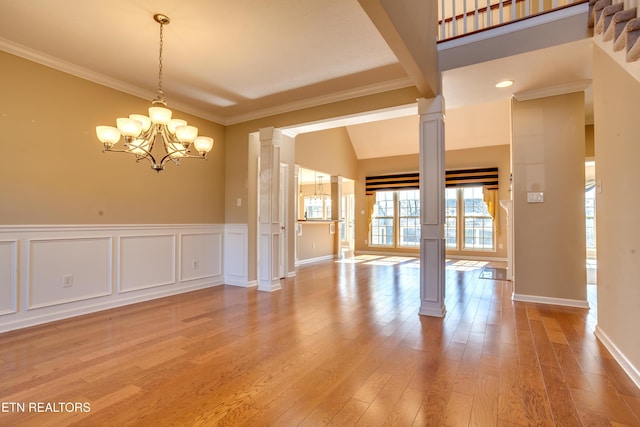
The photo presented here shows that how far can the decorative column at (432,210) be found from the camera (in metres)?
3.28

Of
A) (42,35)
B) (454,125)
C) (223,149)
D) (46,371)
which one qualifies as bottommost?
(46,371)

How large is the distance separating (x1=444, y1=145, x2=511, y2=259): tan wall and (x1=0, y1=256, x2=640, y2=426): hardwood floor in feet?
14.1

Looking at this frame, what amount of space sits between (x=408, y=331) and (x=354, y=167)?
664 centimetres

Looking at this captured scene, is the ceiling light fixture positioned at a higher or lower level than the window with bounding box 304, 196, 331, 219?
higher

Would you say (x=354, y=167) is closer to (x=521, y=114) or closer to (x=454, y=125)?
(x=454, y=125)

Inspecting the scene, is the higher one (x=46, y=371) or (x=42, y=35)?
(x=42, y=35)

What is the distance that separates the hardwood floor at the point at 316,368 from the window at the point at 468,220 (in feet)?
14.7

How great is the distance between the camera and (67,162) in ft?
10.8

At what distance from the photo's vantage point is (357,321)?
3100 millimetres

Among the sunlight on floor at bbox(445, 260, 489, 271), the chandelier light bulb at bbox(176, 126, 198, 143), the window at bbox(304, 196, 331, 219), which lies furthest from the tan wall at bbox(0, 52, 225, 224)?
the window at bbox(304, 196, 331, 219)

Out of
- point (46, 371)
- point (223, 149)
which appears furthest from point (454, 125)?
point (46, 371)

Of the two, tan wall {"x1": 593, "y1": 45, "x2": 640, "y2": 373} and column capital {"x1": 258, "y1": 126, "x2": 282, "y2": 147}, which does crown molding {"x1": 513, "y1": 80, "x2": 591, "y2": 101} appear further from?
column capital {"x1": 258, "y1": 126, "x2": 282, "y2": 147}

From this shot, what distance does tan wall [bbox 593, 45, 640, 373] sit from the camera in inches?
79.4

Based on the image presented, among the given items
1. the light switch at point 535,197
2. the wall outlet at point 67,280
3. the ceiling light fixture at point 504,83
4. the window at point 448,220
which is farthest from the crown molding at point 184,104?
the window at point 448,220
